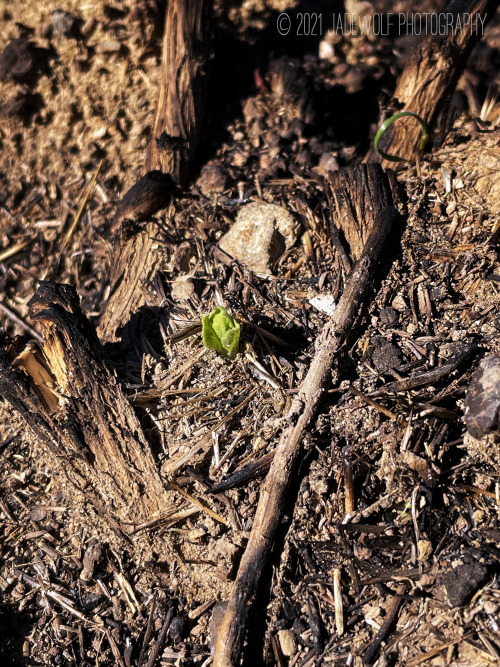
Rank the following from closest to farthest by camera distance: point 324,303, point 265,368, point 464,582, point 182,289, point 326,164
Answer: point 464,582 → point 265,368 → point 324,303 → point 182,289 → point 326,164

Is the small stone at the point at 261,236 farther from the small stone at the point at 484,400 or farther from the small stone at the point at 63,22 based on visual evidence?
the small stone at the point at 63,22

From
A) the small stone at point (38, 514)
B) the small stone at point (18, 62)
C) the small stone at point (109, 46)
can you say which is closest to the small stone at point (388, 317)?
the small stone at point (38, 514)

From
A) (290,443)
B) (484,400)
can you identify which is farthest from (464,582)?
(290,443)

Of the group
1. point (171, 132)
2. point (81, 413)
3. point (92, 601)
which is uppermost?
point (171, 132)

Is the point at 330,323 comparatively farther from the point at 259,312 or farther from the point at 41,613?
the point at 41,613

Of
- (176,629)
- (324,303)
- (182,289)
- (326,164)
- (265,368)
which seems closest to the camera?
(176,629)

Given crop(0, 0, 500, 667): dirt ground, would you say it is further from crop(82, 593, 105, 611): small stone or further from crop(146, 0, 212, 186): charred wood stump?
crop(146, 0, 212, 186): charred wood stump

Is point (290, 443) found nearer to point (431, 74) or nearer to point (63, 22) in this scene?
point (431, 74)
